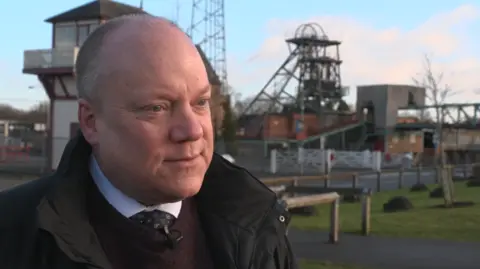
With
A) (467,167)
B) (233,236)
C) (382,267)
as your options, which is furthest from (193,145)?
(467,167)

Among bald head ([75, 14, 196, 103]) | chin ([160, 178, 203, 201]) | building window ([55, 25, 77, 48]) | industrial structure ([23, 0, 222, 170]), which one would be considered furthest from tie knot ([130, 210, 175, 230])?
building window ([55, 25, 77, 48])

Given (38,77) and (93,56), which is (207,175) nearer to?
(93,56)

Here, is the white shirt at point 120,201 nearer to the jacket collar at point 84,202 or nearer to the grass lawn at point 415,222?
the jacket collar at point 84,202

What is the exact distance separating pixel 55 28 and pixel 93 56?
119 ft

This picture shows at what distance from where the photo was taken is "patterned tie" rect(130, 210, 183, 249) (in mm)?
1882

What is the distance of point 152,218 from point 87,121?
310 mm

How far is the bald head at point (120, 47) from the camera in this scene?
177 cm

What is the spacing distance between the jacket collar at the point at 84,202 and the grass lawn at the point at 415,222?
32.2 feet

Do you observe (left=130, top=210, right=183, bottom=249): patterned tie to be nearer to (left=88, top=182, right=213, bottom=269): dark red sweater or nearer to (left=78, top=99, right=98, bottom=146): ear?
(left=88, top=182, right=213, bottom=269): dark red sweater

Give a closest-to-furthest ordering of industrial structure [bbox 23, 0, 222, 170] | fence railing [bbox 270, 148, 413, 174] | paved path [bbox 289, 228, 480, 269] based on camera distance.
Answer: paved path [bbox 289, 228, 480, 269] → industrial structure [bbox 23, 0, 222, 170] → fence railing [bbox 270, 148, 413, 174]

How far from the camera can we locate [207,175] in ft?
7.67

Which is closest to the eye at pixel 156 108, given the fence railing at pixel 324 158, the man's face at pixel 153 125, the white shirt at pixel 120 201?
the man's face at pixel 153 125

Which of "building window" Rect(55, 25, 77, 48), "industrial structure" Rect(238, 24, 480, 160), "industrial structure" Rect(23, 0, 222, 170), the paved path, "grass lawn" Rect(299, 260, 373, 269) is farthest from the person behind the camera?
"industrial structure" Rect(238, 24, 480, 160)

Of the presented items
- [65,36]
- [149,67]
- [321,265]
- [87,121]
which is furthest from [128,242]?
[65,36]
